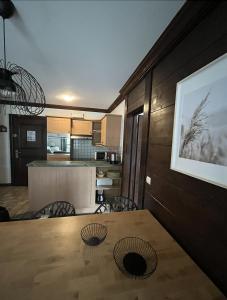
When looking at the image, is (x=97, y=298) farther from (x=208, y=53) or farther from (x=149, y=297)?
(x=208, y=53)

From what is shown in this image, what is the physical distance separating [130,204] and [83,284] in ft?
4.21

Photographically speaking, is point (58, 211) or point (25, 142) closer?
point (58, 211)

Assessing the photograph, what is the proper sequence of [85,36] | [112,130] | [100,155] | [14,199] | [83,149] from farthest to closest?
[83,149]
[100,155]
[14,199]
[112,130]
[85,36]

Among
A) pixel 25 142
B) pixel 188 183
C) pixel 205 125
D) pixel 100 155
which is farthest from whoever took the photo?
pixel 25 142

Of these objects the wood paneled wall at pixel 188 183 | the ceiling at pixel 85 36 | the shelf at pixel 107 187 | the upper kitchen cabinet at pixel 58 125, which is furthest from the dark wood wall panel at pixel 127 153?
the upper kitchen cabinet at pixel 58 125

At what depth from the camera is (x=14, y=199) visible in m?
3.29

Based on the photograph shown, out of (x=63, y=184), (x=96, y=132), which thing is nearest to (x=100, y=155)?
(x=96, y=132)

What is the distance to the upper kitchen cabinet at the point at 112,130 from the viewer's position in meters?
3.05

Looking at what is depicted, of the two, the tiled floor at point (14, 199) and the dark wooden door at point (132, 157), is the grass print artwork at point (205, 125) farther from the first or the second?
the tiled floor at point (14, 199)

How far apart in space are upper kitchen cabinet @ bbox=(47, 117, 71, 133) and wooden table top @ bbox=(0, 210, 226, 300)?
2.99 metres

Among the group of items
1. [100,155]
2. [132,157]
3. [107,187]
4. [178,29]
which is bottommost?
[107,187]

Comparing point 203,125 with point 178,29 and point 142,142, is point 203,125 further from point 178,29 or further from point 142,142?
point 142,142

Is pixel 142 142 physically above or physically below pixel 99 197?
above

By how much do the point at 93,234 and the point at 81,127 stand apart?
3.23m
